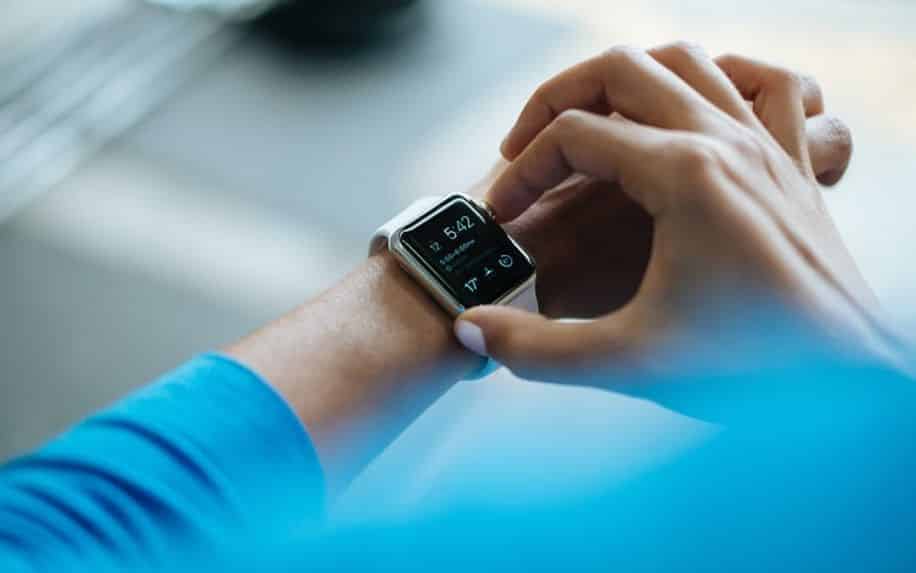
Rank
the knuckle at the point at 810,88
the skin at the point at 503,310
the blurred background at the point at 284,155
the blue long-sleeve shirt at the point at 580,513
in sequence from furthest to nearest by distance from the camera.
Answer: the blurred background at the point at 284,155 → the knuckle at the point at 810,88 → the skin at the point at 503,310 → the blue long-sleeve shirt at the point at 580,513

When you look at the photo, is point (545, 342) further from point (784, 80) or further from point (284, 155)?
point (284, 155)

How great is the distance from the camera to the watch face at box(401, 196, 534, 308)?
747 mm

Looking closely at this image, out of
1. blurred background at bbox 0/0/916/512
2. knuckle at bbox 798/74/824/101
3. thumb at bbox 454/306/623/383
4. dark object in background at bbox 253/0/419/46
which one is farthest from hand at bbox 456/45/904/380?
dark object in background at bbox 253/0/419/46

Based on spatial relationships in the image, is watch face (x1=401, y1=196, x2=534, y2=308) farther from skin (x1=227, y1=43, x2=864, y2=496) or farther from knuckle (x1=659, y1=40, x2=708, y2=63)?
knuckle (x1=659, y1=40, x2=708, y2=63)

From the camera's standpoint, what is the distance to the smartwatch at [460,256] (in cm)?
75

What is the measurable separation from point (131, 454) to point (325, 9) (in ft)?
3.83

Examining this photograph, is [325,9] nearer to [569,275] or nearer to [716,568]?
[569,275]

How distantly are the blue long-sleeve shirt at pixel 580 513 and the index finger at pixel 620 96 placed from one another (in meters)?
0.23

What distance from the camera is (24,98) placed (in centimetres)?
148

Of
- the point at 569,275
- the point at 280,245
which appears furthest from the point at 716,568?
the point at 280,245

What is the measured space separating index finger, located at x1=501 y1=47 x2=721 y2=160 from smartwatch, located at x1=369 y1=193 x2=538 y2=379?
0.10m

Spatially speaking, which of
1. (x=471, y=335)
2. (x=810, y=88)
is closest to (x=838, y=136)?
(x=810, y=88)

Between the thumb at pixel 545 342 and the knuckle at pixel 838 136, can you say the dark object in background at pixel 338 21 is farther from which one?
the thumb at pixel 545 342

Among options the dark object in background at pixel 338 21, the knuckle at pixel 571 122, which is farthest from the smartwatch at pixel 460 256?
the dark object in background at pixel 338 21
